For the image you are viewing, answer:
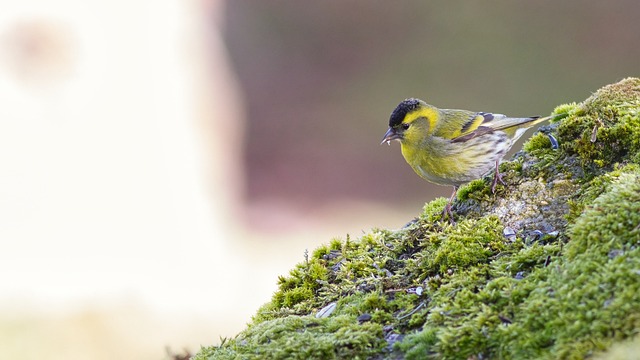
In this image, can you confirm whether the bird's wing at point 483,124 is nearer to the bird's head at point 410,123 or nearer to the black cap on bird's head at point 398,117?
the bird's head at point 410,123

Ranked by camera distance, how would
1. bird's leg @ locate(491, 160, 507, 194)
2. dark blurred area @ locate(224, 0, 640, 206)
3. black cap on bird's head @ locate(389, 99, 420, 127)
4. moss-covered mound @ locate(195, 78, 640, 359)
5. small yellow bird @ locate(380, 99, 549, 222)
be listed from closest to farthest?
moss-covered mound @ locate(195, 78, 640, 359) < bird's leg @ locate(491, 160, 507, 194) < small yellow bird @ locate(380, 99, 549, 222) < black cap on bird's head @ locate(389, 99, 420, 127) < dark blurred area @ locate(224, 0, 640, 206)

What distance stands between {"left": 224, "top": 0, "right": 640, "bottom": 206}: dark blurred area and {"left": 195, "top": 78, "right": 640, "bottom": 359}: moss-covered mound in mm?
13557

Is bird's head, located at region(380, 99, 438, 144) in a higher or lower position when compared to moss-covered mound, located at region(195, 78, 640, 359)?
higher

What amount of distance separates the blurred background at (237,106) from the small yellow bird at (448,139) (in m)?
8.37

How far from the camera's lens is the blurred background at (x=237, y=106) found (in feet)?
50.8

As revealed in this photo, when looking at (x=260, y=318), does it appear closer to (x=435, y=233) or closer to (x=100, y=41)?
(x=435, y=233)

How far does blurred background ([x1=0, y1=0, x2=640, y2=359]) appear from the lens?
15469mm

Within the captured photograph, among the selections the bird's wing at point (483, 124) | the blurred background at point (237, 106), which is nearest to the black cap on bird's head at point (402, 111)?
the bird's wing at point (483, 124)

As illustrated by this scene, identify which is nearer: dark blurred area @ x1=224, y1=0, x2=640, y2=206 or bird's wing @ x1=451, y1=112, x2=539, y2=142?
bird's wing @ x1=451, y1=112, x2=539, y2=142

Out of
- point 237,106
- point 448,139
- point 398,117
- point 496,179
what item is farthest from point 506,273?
point 237,106

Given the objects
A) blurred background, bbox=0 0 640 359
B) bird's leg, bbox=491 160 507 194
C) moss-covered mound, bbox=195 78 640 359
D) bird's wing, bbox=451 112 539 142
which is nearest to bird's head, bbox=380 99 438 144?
bird's wing, bbox=451 112 539 142

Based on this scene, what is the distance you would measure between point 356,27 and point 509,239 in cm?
1782

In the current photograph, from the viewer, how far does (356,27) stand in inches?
818

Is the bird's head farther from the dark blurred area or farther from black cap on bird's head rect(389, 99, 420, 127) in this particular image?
the dark blurred area
